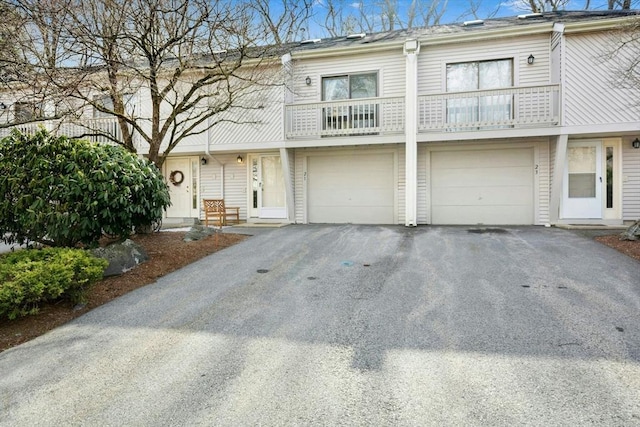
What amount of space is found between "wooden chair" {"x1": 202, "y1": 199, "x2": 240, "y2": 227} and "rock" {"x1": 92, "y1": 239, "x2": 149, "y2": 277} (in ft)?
13.5

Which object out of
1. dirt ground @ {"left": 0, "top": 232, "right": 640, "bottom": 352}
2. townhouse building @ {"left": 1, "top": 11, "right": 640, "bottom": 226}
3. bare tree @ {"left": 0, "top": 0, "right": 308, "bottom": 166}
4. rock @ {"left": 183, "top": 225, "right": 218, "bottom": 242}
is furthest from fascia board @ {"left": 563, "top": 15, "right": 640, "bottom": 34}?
rock @ {"left": 183, "top": 225, "right": 218, "bottom": 242}

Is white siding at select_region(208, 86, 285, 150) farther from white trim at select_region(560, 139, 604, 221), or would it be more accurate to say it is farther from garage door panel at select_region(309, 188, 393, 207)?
white trim at select_region(560, 139, 604, 221)

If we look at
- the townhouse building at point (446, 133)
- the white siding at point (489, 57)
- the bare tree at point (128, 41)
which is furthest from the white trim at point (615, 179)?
the bare tree at point (128, 41)

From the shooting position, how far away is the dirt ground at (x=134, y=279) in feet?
13.1

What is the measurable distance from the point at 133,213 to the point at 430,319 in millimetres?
4801

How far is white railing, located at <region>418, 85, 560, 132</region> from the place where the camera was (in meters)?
9.12

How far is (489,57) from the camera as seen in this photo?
1005 cm

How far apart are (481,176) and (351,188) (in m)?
3.63

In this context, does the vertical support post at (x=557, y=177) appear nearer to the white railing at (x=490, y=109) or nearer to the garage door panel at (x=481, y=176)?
the white railing at (x=490, y=109)

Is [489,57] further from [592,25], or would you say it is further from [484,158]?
[484,158]

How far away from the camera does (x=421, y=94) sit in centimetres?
971

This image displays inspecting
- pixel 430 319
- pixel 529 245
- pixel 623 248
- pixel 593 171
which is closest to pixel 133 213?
pixel 430 319

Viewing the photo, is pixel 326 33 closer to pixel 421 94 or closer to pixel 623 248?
pixel 421 94

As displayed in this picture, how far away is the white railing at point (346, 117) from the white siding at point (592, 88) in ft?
13.1
